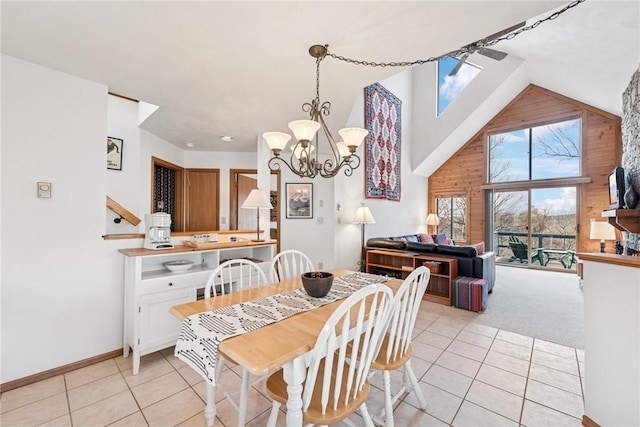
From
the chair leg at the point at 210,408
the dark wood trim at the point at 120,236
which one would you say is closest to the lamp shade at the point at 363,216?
the dark wood trim at the point at 120,236

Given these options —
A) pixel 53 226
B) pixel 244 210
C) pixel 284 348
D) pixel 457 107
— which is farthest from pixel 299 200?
pixel 457 107

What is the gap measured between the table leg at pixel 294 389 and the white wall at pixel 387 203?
347 cm

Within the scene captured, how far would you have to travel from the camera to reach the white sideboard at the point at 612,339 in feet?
4.62

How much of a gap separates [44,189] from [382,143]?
5311mm

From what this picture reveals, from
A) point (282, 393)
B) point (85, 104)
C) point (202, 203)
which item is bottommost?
point (282, 393)

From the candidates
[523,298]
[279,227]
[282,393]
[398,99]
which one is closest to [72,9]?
[282,393]

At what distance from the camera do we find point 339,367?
3.71 ft

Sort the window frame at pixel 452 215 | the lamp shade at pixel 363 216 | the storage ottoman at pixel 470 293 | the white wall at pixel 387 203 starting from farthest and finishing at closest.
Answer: the window frame at pixel 452 215 → the white wall at pixel 387 203 → the lamp shade at pixel 363 216 → the storage ottoman at pixel 470 293

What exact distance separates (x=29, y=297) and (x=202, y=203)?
2.90 m

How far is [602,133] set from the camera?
5508 millimetres

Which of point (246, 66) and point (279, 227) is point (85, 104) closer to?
point (246, 66)

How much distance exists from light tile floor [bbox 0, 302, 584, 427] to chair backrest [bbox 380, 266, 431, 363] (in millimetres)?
486

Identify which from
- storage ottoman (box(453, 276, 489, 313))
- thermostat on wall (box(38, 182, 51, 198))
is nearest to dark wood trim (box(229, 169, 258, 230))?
thermostat on wall (box(38, 182, 51, 198))

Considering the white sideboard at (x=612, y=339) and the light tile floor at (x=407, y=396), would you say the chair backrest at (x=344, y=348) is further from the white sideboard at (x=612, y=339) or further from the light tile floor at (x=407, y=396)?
the white sideboard at (x=612, y=339)
